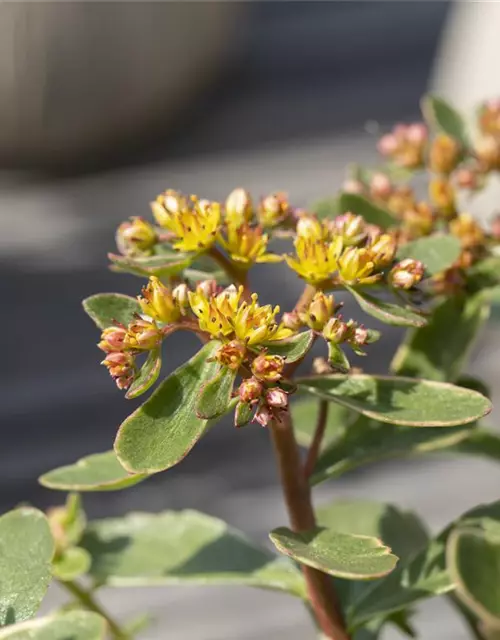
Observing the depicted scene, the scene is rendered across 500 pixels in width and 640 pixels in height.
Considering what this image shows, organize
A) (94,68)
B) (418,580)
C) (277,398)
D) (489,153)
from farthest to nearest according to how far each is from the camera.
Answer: (94,68)
(489,153)
(418,580)
(277,398)

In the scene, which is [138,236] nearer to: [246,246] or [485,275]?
[246,246]

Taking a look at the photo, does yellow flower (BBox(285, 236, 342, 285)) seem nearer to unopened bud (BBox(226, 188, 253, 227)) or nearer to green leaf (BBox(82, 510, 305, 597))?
unopened bud (BBox(226, 188, 253, 227))

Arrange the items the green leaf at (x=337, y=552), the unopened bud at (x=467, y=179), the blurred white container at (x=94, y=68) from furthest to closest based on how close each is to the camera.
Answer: the blurred white container at (x=94, y=68), the unopened bud at (x=467, y=179), the green leaf at (x=337, y=552)

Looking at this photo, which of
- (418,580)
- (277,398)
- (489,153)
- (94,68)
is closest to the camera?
(277,398)

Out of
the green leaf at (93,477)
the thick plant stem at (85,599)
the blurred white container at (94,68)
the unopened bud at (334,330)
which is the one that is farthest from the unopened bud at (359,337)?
the blurred white container at (94,68)

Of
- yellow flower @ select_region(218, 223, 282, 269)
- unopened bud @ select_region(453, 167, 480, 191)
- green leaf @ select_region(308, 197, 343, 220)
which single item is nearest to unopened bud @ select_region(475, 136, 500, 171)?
unopened bud @ select_region(453, 167, 480, 191)

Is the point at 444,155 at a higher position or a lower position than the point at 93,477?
higher

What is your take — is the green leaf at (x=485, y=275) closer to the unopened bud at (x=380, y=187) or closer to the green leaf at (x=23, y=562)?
the unopened bud at (x=380, y=187)

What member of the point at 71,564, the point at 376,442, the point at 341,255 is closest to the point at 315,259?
the point at 341,255
